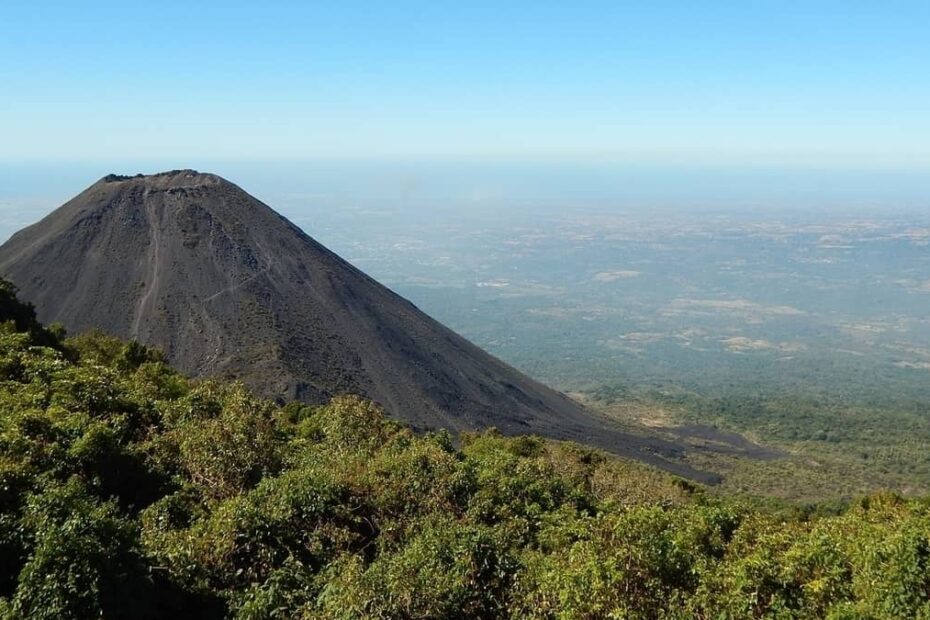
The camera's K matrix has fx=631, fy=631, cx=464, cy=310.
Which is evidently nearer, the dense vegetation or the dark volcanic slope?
the dense vegetation

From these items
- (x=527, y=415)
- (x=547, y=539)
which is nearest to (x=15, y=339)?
(x=547, y=539)

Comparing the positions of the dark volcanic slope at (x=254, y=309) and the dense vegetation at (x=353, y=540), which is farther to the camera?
the dark volcanic slope at (x=254, y=309)

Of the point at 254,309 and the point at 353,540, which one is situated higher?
the point at 353,540

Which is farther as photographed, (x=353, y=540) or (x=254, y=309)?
(x=254, y=309)

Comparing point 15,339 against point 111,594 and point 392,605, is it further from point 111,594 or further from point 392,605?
point 392,605
